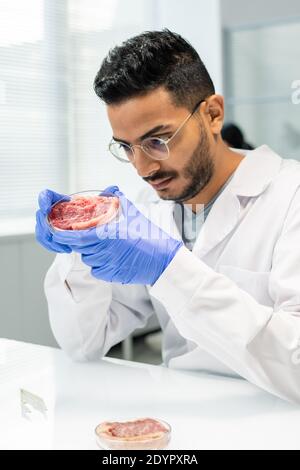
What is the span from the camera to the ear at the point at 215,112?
169 centimetres

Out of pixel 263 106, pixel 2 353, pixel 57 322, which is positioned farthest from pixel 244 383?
pixel 263 106

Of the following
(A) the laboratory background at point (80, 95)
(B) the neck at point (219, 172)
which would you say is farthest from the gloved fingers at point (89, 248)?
(A) the laboratory background at point (80, 95)

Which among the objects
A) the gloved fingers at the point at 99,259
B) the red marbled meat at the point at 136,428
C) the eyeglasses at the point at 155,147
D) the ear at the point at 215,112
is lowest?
the red marbled meat at the point at 136,428

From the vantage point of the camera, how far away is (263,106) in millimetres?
4512

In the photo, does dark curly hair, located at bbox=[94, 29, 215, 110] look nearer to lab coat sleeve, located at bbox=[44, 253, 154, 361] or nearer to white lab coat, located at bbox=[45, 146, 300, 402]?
Answer: white lab coat, located at bbox=[45, 146, 300, 402]

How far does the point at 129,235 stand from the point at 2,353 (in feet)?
2.20

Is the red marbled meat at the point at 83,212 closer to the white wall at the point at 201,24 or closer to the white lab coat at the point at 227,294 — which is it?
the white lab coat at the point at 227,294

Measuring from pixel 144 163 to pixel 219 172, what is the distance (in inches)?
11.8

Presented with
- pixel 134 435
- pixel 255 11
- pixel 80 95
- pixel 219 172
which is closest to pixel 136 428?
pixel 134 435

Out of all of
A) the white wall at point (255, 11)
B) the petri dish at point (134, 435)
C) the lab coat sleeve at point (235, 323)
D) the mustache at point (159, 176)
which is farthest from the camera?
the white wall at point (255, 11)

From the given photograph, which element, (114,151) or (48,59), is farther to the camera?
(48,59)

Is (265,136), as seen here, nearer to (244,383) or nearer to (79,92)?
(79,92)

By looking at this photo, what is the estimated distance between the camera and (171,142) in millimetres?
1576

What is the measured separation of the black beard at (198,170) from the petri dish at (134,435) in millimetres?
781
